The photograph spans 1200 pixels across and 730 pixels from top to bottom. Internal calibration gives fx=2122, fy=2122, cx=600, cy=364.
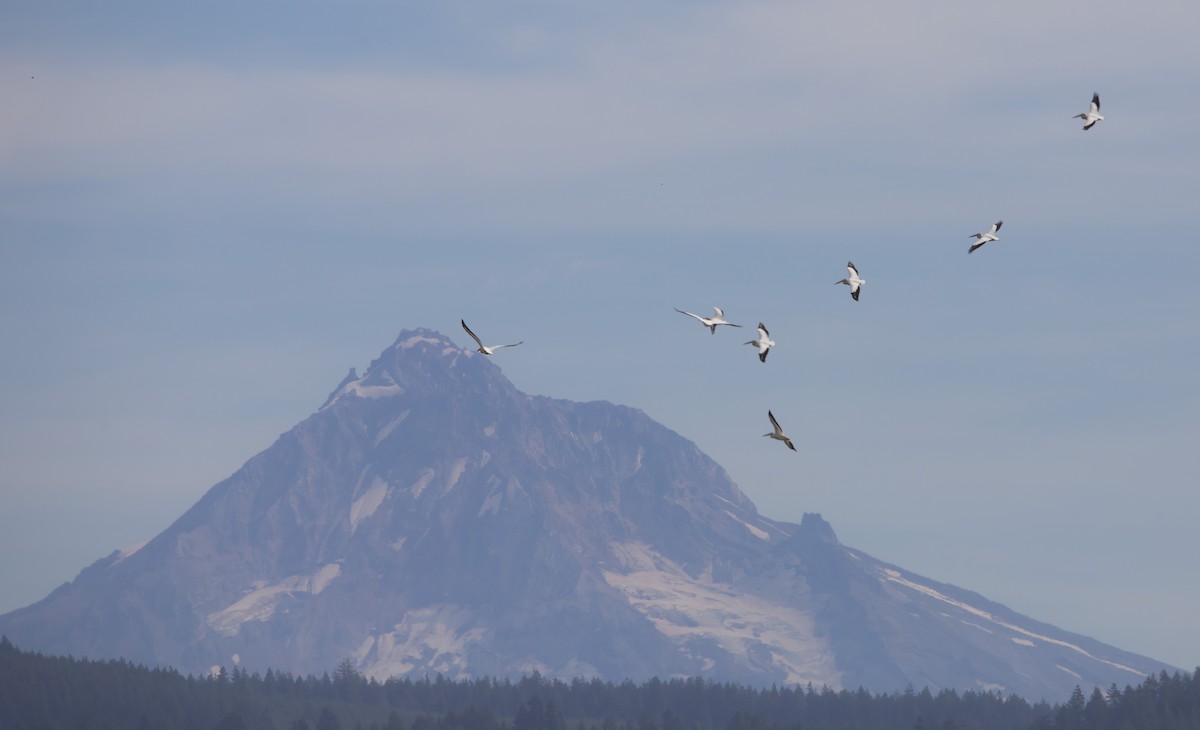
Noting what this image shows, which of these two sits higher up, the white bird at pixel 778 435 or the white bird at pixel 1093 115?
the white bird at pixel 1093 115

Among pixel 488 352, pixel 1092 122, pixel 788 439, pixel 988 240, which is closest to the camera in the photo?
pixel 788 439

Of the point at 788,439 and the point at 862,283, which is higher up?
the point at 862,283

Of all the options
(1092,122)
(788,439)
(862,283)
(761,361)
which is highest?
(1092,122)

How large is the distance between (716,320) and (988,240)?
22.9 m

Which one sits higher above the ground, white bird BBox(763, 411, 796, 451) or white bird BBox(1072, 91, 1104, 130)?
white bird BBox(1072, 91, 1104, 130)

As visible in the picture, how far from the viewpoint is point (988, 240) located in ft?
527

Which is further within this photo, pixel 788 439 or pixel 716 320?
pixel 716 320

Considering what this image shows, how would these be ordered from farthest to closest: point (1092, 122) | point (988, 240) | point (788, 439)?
point (988, 240), point (1092, 122), point (788, 439)

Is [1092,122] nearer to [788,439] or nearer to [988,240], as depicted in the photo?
[988,240]

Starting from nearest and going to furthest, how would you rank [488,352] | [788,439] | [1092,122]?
[788,439] < [488,352] < [1092,122]

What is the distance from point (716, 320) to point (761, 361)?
54.6ft

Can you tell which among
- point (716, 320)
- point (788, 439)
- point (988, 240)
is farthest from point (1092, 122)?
point (788, 439)

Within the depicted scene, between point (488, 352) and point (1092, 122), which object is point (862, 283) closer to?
point (1092, 122)

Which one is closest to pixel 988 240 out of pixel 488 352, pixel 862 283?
pixel 862 283
